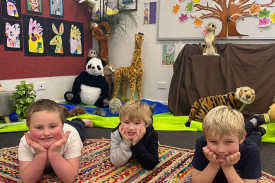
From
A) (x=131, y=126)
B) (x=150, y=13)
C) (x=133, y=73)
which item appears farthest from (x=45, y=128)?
(x=150, y=13)

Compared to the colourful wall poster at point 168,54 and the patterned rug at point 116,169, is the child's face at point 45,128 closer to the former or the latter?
the patterned rug at point 116,169

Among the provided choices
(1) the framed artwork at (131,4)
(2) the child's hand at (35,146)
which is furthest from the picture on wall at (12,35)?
(2) the child's hand at (35,146)

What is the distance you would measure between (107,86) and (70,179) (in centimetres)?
216

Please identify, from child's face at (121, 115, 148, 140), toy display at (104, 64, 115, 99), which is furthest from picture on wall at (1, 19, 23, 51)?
child's face at (121, 115, 148, 140)

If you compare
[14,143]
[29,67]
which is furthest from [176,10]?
[14,143]

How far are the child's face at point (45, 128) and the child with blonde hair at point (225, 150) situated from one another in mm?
692

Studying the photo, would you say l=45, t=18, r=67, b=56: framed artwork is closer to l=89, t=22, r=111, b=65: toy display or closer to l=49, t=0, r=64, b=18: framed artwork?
A: l=49, t=0, r=64, b=18: framed artwork

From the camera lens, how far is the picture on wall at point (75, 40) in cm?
326

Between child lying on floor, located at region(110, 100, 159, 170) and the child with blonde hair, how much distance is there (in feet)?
1.07

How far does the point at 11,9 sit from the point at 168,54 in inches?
78.9

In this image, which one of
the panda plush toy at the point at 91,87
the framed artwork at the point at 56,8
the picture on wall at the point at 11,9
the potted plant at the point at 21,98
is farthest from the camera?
the panda plush toy at the point at 91,87

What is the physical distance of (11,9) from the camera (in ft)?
8.38

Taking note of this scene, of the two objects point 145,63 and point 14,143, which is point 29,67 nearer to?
point 14,143

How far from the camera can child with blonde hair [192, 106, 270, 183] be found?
0.92m
